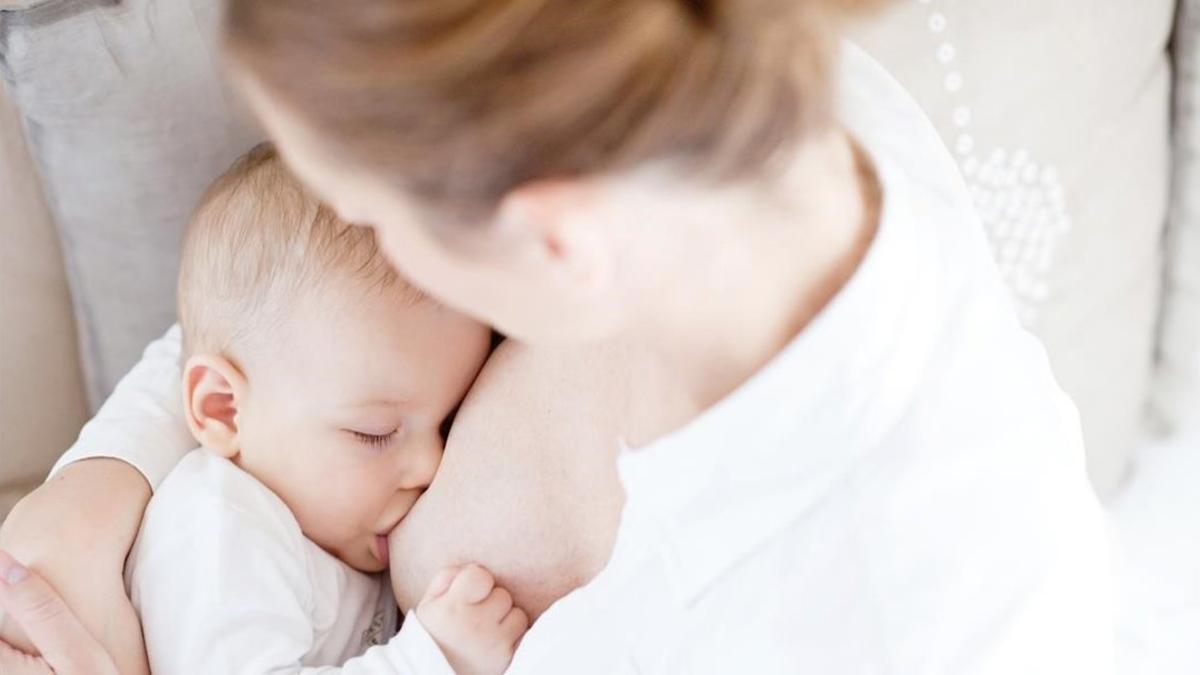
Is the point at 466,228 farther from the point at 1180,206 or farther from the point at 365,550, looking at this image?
the point at 1180,206

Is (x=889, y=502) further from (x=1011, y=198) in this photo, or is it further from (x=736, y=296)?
(x=1011, y=198)

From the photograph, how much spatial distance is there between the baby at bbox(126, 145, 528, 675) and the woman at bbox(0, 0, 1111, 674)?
0.62ft

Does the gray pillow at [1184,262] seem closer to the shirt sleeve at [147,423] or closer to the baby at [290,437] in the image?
the baby at [290,437]

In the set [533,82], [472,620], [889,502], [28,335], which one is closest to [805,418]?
[889,502]

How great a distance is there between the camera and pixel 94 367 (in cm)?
117

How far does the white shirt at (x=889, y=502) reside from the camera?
0.63 m

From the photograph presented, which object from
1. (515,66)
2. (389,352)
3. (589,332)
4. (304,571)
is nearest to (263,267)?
(389,352)

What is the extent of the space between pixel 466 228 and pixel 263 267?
414 millimetres

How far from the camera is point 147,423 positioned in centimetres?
103

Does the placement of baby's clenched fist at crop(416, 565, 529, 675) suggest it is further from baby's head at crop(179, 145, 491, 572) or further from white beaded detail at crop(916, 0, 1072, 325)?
white beaded detail at crop(916, 0, 1072, 325)

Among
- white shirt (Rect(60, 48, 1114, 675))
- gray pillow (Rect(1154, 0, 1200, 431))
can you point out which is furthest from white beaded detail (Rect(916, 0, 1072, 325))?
white shirt (Rect(60, 48, 1114, 675))

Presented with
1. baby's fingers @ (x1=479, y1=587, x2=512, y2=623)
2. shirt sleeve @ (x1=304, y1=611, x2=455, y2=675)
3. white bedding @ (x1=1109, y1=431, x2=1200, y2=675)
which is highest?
baby's fingers @ (x1=479, y1=587, x2=512, y2=623)

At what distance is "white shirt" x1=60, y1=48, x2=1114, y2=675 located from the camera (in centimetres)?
63

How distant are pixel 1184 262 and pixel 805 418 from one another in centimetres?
84
